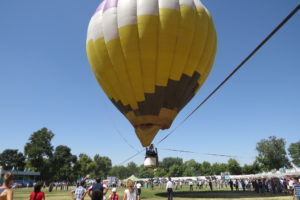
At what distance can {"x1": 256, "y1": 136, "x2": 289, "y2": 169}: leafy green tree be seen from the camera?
72.5 metres

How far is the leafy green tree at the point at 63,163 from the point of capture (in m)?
66.3

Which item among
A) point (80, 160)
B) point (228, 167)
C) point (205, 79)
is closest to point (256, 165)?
point (228, 167)

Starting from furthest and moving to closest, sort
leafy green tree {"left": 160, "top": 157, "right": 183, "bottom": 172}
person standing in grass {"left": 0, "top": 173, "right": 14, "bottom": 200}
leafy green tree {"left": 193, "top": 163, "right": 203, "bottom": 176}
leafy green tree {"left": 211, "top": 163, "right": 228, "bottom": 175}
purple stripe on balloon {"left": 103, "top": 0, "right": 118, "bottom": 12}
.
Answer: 1. leafy green tree {"left": 160, "top": 157, "right": 183, "bottom": 172}
2. leafy green tree {"left": 193, "top": 163, "right": 203, "bottom": 176}
3. leafy green tree {"left": 211, "top": 163, "right": 228, "bottom": 175}
4. purple stripe on balloon {"left": 103, "top": 0, "right": 118, "bottom": 12}
5. person standing in grass {"left": 0, "top": 173, "right": 14, "bottom": 200}

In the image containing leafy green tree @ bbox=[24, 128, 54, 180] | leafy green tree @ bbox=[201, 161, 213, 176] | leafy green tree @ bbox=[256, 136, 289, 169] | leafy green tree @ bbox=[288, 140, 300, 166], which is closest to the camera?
leafy green tree @ bbox=[24, 128, 54, 180]

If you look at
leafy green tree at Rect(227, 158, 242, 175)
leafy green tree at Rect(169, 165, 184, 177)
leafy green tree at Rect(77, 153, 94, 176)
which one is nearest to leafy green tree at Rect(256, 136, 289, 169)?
leafy green tree at Rect(227, 158, 242, 175)

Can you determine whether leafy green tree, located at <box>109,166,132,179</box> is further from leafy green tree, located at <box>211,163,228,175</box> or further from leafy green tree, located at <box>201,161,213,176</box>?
leafy green tree, located at <box>211,163,228,175</box>

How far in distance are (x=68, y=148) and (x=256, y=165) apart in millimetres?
60118

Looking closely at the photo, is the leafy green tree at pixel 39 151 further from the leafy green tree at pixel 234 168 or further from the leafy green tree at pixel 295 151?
the leafy green tree at pixel 295 151

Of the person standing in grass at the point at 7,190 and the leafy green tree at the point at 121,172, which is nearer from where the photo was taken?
the person standing in grass at the point at 7,190

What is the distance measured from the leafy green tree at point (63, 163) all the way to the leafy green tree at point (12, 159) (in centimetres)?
2289

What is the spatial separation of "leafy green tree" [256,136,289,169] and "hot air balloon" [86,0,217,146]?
71.9 meters

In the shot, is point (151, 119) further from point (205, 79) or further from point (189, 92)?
point (205, 79)

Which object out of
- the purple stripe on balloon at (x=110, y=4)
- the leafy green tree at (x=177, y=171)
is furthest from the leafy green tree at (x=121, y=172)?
the purple stripe on balloon at (x=110, y=4)

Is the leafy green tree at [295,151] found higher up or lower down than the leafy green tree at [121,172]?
higher up
